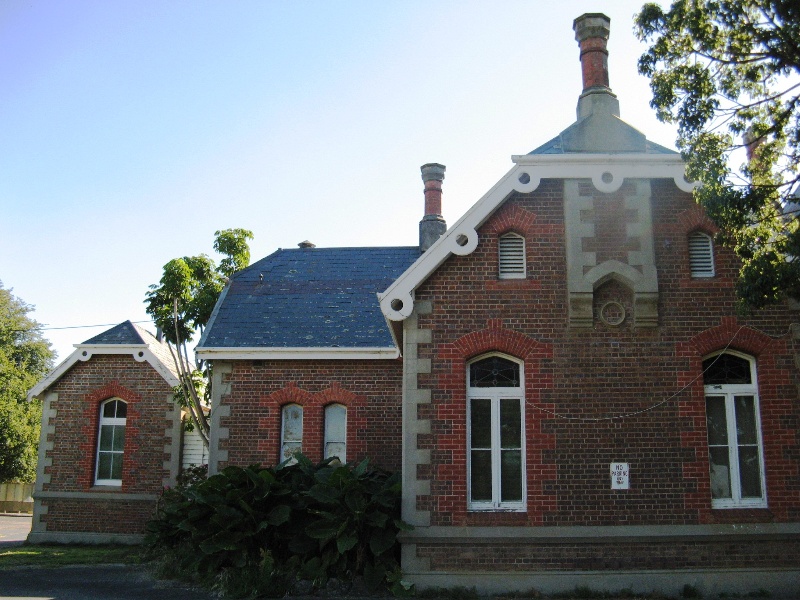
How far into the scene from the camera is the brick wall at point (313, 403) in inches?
603

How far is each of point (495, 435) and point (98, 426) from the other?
39.1 feet

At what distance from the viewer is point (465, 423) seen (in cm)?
1103

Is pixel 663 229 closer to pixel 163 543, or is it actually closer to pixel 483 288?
pixel 483 288

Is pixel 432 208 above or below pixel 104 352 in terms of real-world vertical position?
above

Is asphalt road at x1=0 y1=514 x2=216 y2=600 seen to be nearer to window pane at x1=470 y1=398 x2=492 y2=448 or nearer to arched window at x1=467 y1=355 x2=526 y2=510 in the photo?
arched window at x1=467 y1=355 x2=526 y2=510

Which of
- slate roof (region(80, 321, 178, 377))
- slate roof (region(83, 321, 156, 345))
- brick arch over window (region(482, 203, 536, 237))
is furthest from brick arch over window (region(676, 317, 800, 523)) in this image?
slate roof (region(83, 321, 156, 345))

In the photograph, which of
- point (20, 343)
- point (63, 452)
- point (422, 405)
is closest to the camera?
point (422, 405)

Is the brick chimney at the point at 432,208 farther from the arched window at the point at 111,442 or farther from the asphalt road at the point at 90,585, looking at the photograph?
the asphalt road at the point at 90,585

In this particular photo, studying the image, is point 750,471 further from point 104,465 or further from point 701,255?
point 104,465

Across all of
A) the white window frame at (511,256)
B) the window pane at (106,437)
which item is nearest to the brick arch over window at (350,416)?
the white window frame at (511,256)

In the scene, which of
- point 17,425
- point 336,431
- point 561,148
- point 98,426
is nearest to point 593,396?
point 561,148

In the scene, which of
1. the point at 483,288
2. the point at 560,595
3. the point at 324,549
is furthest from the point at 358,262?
the point at 560,595

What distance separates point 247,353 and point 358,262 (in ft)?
15.1

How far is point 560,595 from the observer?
10406 millimetres
